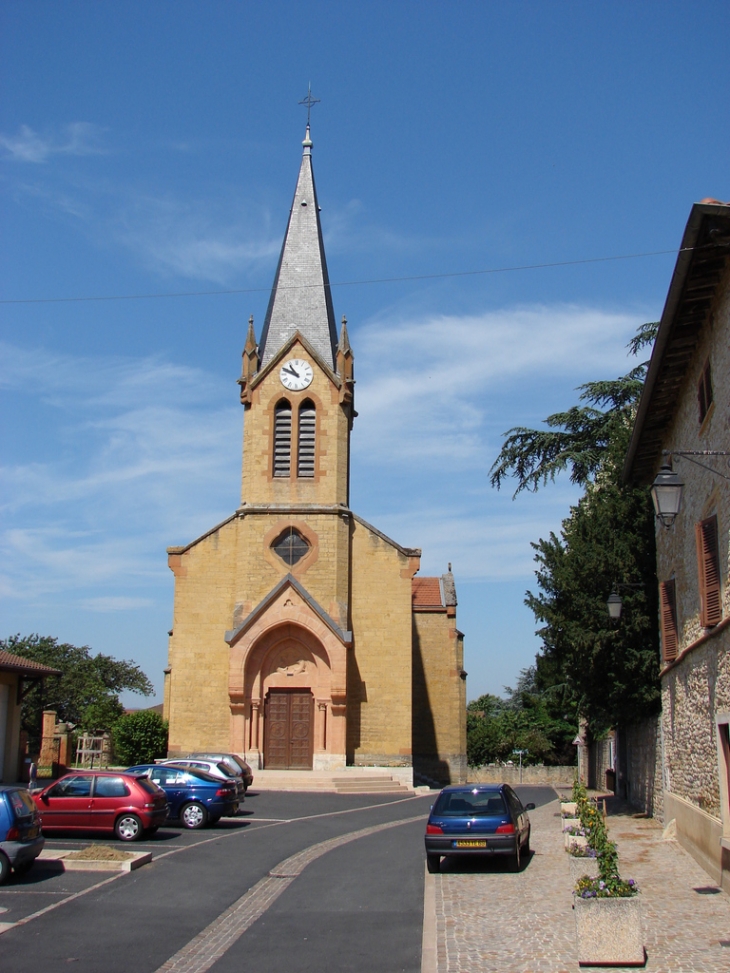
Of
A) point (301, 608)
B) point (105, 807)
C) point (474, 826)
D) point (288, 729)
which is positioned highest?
point (301, 608)

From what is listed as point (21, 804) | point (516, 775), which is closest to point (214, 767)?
point (21, 804)

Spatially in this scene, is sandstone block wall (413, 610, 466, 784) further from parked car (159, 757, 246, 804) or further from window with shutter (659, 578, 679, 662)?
window with shutter (659, 578, 679, 662)

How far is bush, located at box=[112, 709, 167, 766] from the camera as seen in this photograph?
106 ft

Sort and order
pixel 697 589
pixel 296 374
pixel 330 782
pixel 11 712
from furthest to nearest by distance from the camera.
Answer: pixel 296 374 → pixel 330 782 → pixel 11 712 → pixel 697 589

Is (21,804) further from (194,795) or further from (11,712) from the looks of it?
(11,712)

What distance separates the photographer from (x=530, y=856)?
1571 centimetres

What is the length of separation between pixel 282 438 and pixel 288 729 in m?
10.5

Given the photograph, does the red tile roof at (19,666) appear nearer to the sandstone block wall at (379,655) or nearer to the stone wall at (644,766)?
the sandstone block wall at (379,655)

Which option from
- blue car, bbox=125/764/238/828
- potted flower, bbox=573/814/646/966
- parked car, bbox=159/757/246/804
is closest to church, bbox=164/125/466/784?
parked car, bbox=159/757/246/804

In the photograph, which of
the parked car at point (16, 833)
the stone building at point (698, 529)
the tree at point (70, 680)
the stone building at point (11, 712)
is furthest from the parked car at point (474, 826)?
the tree at point (70, 680)

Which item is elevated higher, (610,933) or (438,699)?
(438,699)

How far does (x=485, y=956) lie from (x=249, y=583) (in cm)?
2437

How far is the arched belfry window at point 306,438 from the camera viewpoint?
3469 cm

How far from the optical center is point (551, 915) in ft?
36.1
